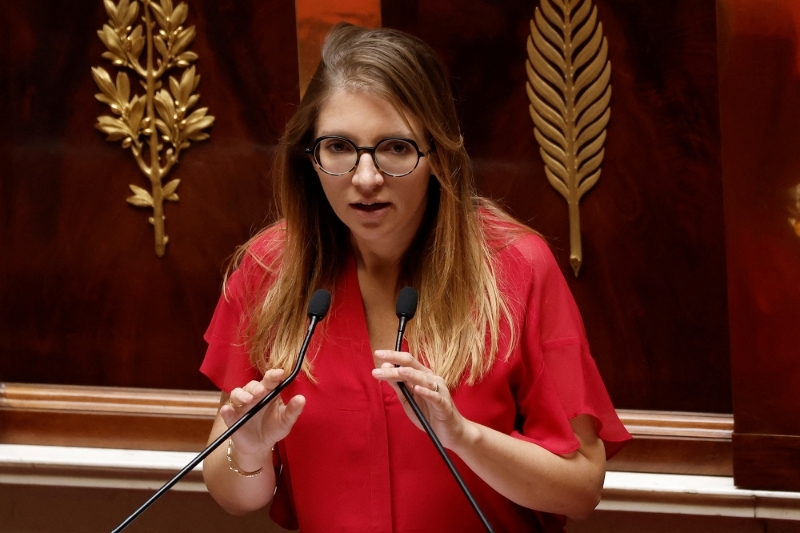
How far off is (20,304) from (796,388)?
155cm

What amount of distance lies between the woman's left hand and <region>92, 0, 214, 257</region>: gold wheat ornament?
101cm

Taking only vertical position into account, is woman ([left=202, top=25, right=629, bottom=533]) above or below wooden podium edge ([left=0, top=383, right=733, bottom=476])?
above

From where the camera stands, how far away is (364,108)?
1.40m

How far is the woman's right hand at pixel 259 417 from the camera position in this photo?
46.1 inches

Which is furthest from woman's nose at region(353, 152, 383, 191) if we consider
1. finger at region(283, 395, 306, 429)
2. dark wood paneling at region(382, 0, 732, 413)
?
dark wood paneling at region(382, 0, 732, 413)

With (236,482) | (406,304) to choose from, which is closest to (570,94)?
(406,304)

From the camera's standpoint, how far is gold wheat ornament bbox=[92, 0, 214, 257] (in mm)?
2010

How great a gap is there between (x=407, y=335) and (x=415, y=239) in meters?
0.16

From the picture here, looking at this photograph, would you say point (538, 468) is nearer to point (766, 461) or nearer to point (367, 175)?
point (367, 175)

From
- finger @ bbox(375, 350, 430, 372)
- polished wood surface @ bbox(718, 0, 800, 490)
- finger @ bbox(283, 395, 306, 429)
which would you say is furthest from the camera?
polished wood surface @ bbox(718, 0, 800, 490)

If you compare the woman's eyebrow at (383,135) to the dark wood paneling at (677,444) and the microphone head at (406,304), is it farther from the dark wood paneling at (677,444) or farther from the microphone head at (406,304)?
the dark wood paneling at (677,444)

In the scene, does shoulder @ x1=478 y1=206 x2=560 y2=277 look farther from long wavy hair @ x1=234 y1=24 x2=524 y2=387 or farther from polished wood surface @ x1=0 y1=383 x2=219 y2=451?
polished wood surface @ x1=0 y1=383 x2=219 y2=451

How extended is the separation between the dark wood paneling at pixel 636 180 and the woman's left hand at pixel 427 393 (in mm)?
725

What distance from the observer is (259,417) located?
1343mm
